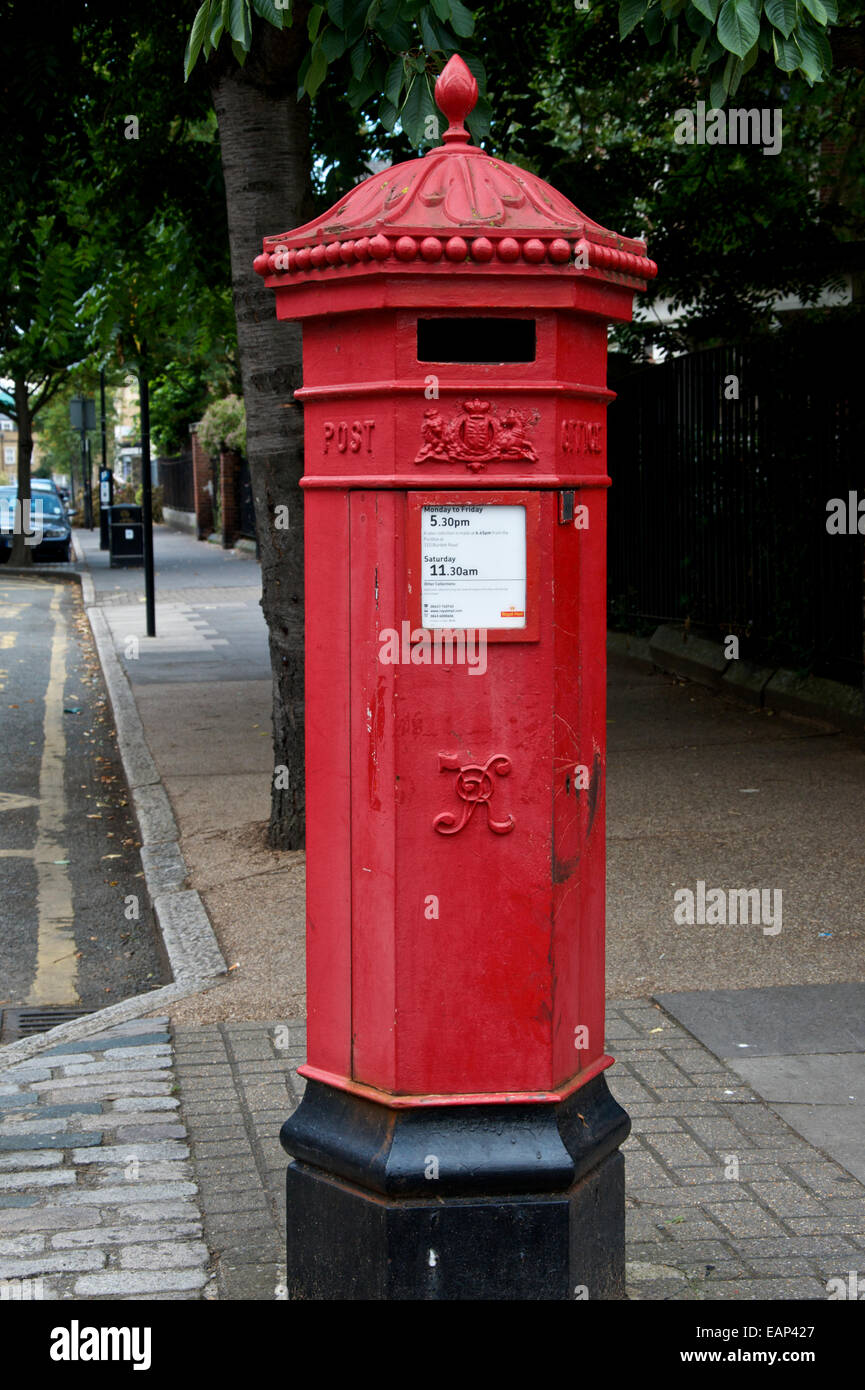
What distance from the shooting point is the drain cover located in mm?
5914

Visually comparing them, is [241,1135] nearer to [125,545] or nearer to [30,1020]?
[30,1020]

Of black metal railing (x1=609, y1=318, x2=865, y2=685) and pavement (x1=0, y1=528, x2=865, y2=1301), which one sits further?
black metal railing (x1=609, y1=318, x2=865, y2=685)

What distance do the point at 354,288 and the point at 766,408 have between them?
29.4 ft

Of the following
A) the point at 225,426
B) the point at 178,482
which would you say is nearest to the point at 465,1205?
the point at 225,426

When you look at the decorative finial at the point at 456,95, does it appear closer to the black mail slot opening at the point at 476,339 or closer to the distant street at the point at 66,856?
the black mail slot opening at the point at 476,339

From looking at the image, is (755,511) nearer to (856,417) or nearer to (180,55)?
(856,417)

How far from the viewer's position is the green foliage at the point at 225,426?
33688 millimetres

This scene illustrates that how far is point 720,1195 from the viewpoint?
393cm

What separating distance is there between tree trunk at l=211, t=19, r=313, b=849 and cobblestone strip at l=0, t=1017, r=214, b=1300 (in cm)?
291

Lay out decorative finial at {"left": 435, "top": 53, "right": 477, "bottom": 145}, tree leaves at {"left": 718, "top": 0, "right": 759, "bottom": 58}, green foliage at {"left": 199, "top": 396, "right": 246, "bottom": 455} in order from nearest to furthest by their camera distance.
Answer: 1. decorative finial at {"left": 435, "top": 53, "right": 477, "bottom": 145}
2. tree leaves at {"left": 718, "top": 0, "right": 759, "bottom": 58}
3. green foliage at {"left": 199, "top": 396, "right": 246, "bottom": 455}

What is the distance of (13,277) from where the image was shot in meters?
11.1

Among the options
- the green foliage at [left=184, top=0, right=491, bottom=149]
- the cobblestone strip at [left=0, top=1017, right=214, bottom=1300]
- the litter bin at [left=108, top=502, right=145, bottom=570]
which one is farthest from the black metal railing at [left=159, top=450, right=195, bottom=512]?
the cobblestone strip at [left=0, top=1017, right=214, bottom=1300]

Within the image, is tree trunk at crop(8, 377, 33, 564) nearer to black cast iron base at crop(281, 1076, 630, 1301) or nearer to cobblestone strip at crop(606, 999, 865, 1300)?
cobblestone strip at crop(606, 999, 865, 1300)

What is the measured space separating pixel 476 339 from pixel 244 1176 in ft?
7.86
